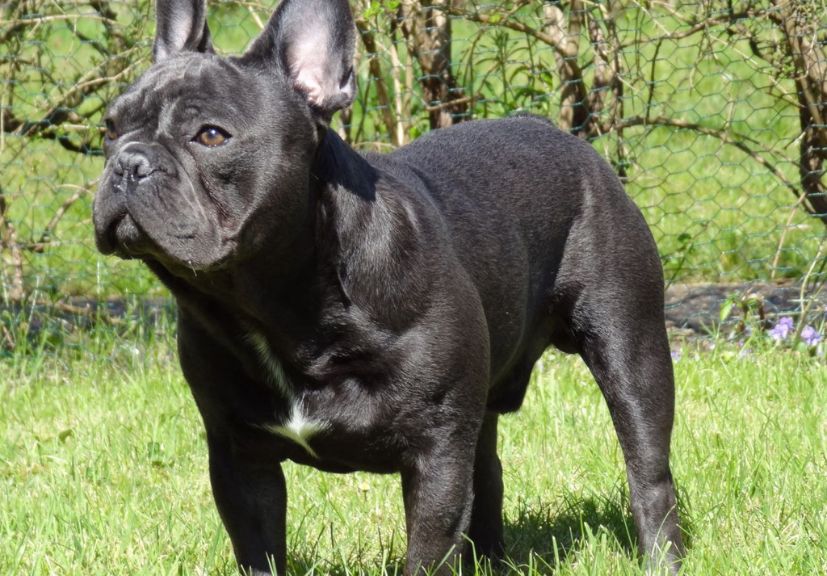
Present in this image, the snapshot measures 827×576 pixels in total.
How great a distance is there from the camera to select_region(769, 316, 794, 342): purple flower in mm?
5789

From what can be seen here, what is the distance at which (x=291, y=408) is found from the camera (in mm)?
3188

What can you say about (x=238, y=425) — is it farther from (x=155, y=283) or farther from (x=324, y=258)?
(x=155, y=283)

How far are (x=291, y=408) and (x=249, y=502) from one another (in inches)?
13.4

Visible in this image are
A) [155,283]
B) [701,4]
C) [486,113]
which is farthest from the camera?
[155,283]

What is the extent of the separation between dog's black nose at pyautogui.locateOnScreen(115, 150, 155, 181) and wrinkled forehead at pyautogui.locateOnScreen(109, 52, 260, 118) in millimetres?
156

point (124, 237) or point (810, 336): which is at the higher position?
point (124, 237)

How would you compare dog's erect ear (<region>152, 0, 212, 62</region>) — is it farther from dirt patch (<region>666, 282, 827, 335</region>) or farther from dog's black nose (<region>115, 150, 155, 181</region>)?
dirt patch (<region>666, 282, 827, 335</region>)

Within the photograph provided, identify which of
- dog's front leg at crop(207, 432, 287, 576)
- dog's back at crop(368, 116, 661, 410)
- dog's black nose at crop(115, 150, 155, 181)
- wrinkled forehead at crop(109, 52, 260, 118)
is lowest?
dog's front leg at crop(207, 432, 287, 576)

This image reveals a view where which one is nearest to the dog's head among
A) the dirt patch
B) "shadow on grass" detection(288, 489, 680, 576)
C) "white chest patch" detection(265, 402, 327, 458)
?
"white chest patch" detection(265, 402, 327, 458)

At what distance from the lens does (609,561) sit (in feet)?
11.7

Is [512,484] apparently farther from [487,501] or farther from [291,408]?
[291,408]

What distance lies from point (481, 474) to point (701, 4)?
3059 mm

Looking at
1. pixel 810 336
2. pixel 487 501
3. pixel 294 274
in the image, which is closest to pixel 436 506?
pixel 294 274

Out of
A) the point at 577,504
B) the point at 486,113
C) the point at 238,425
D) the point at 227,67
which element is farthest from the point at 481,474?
the point at 486,113
